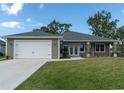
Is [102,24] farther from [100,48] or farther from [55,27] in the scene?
[100,48]

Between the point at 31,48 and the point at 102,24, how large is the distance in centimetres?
3275

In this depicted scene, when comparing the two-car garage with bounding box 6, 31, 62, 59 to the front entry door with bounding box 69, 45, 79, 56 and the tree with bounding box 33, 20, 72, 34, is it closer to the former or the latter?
the front entry door with bounding box 69, 45, 79, 56

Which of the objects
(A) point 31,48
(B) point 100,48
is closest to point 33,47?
(A) point 31,48

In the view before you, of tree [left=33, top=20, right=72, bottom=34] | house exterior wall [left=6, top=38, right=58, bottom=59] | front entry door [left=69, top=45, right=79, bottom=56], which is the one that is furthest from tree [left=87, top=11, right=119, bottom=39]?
house exterior wall [left=6, top=38, right=58, bottom=59]

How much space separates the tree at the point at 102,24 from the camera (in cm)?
5897

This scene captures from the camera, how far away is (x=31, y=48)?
3025cm

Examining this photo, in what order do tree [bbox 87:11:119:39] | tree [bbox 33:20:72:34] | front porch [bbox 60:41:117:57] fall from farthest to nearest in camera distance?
tree [bbox 33:20:72:34] → tree [bbox 87:11:119:39] → front porch [bbox 60:41:117:57]

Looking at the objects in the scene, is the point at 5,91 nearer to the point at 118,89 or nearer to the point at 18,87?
the point at 18,87

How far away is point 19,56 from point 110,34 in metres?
32.3

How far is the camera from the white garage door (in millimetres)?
30266

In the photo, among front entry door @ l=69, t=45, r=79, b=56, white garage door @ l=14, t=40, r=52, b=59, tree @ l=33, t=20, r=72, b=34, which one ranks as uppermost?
tree @ l=33, t=20, r=72, b=34

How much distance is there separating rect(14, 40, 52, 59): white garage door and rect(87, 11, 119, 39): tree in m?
A: 30.4

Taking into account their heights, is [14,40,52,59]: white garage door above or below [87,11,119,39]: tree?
below

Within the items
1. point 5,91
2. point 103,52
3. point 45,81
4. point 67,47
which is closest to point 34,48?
point 67,47
